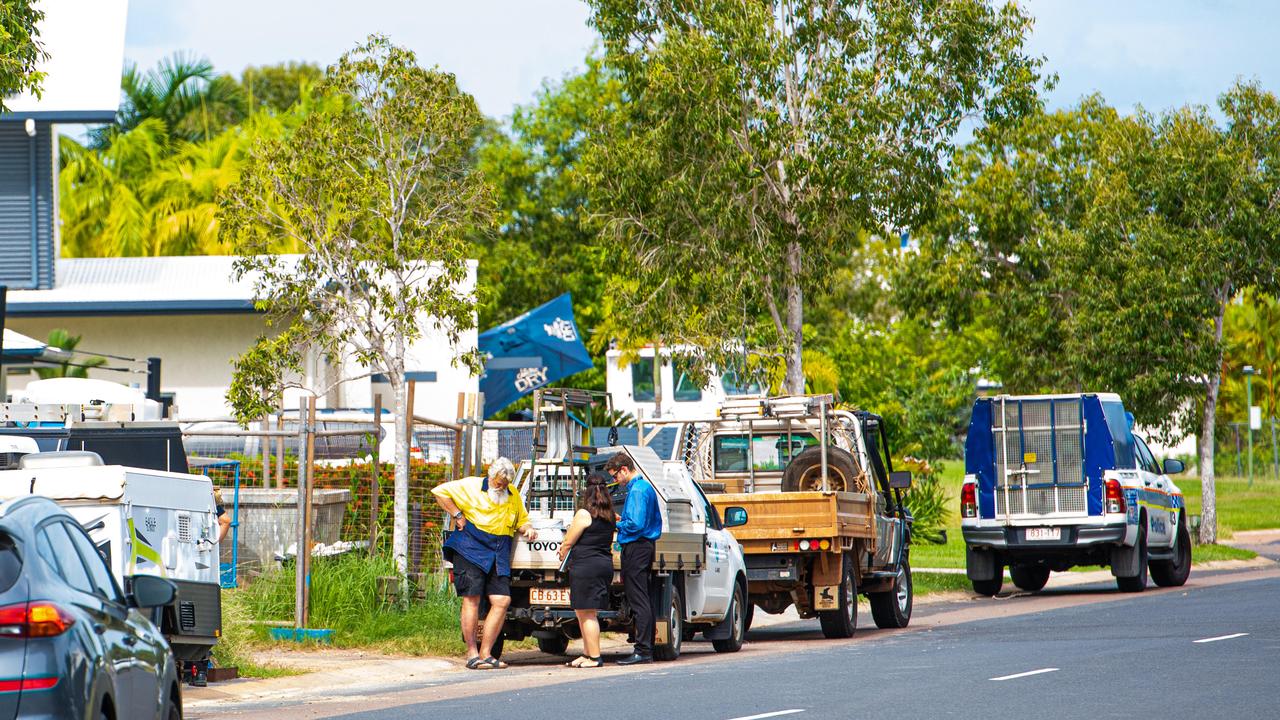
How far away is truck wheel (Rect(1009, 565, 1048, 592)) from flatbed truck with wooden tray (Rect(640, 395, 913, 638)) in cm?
582

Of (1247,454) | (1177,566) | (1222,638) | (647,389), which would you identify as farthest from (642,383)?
(1247,454)

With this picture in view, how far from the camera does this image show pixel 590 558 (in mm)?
15133

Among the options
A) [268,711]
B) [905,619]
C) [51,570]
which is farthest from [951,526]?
[51,570]

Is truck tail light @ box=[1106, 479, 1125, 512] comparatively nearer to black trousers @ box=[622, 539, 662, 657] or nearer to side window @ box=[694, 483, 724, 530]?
side window @ box=[694, 483, 724, 530]

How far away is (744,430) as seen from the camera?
20250 millimetres

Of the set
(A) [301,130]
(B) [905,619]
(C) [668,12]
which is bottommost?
(B) [905,619]

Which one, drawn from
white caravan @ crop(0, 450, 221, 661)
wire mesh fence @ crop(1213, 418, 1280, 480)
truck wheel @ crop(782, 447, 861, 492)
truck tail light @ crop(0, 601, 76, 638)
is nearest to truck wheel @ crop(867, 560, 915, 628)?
truck wheel @ crop(782, 447, 861, 492)

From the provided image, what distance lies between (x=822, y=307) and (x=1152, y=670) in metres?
45.4

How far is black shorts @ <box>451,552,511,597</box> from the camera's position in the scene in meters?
15.3

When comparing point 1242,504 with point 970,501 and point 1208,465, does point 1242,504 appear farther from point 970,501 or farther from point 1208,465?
point 970,501

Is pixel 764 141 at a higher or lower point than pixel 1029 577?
higher

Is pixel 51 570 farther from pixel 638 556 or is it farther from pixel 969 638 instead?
pixel 969 638

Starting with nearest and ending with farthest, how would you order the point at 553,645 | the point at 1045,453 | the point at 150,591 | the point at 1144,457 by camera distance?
the point at 150,591
the point at 553,645
the point at 1045,453
the point at 1144,457

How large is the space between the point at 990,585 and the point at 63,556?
18.6 meters
